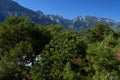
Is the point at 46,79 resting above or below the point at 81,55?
below

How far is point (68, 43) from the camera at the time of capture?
2652 cm

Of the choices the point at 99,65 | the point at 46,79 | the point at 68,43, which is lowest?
the point at 46,79

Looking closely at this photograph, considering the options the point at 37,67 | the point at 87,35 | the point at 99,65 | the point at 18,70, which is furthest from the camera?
the point at 87,35

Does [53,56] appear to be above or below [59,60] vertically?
above

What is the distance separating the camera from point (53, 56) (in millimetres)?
26125

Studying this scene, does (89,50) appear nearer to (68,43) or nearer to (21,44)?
(68,43)

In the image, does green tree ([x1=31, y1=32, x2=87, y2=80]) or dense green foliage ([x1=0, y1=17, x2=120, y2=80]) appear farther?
green tree ([x1=31, y1=32, x2=87, y2=80])

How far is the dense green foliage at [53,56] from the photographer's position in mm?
24875

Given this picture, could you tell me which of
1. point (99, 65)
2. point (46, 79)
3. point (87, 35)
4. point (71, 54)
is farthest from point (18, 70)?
point (87, 35)

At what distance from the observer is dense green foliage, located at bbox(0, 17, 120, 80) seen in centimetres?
2488

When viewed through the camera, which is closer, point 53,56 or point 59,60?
point 59,60

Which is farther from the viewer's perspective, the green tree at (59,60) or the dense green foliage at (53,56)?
the green tree at (59,60)

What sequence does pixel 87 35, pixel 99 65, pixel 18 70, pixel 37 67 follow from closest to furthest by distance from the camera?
pixel 99 65 → pixel 37 67 → pixel 18 70 → pixel 87 35

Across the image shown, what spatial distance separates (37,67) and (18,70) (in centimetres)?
284
